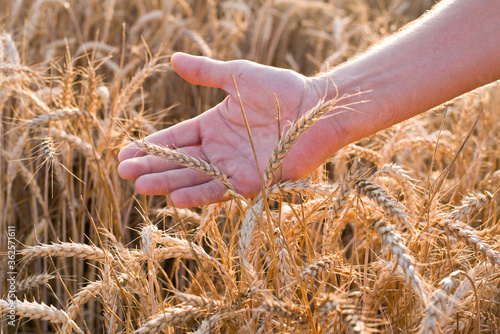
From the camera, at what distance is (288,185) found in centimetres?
121

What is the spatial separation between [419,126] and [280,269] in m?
1.21

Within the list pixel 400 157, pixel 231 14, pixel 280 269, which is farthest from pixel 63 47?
pixel 280 269

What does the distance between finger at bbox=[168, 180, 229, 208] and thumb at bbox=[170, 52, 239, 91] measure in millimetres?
457

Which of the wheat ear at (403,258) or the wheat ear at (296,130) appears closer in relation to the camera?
the wheat ear at (403,258)

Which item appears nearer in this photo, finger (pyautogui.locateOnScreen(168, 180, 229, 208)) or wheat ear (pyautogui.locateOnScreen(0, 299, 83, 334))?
wheat ear (pyautogui.locateOnScreen(0, 299, 83, 334))

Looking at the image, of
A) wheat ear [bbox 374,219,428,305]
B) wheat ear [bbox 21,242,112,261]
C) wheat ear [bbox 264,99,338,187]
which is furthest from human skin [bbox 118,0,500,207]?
wheat ear [bbox 374,219,428,305]

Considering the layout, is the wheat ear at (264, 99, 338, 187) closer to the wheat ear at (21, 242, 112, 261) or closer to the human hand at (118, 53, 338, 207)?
the human hand at (118, 53, 338, 207)

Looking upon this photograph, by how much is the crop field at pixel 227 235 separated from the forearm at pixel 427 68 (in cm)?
16

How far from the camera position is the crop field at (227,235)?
1.06m

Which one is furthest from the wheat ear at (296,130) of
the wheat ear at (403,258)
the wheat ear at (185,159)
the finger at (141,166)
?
the finger at (141,166)

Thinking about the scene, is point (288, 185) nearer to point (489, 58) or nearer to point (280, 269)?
point (280, 269)

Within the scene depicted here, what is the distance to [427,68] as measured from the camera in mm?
1507

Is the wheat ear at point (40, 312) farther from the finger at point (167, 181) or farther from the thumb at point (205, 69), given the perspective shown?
the thumb at point (205, 69)

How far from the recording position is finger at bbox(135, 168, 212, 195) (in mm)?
1445
